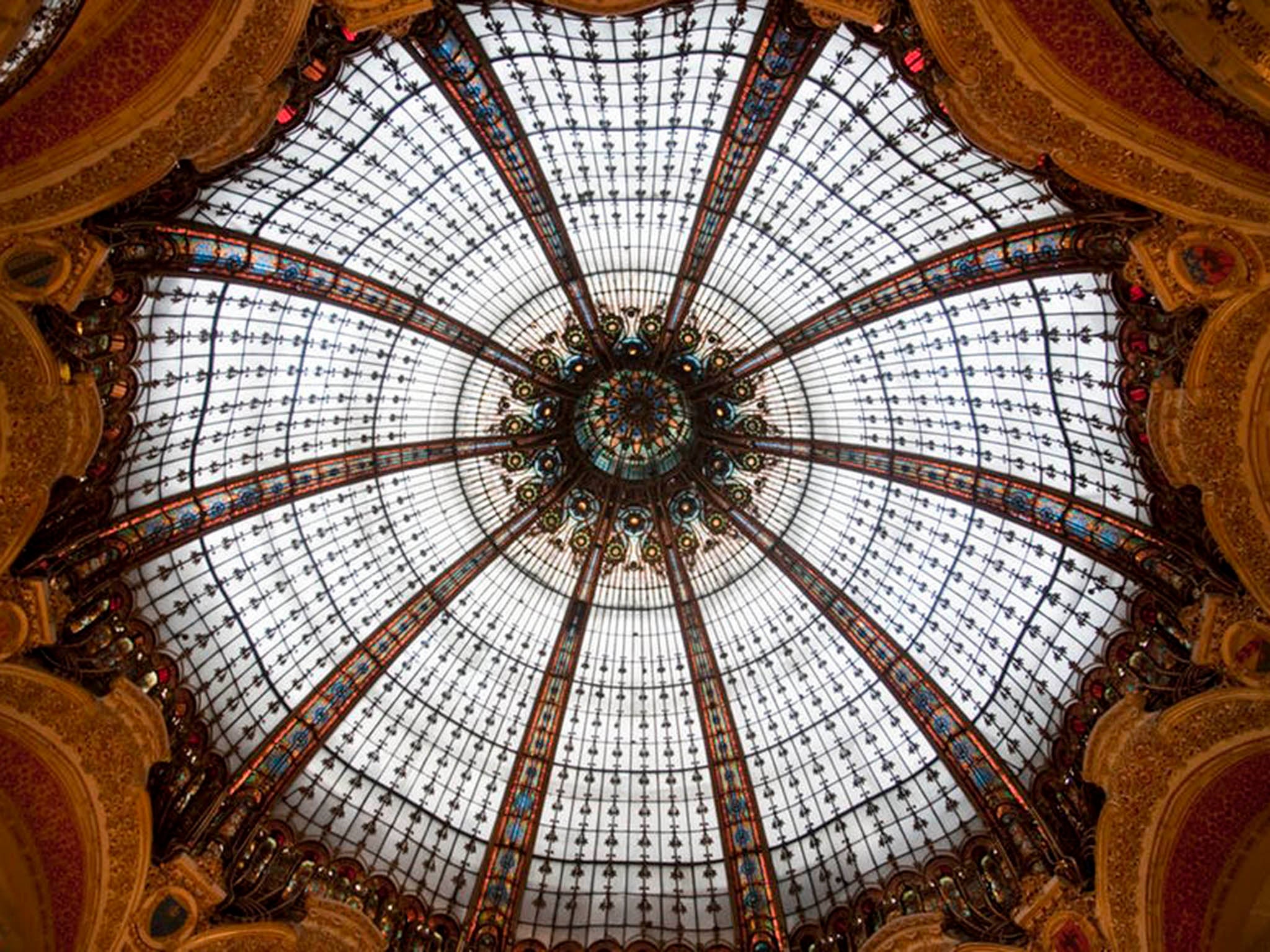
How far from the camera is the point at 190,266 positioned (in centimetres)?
1767

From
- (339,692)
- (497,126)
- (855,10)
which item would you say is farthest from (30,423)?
(855,10)

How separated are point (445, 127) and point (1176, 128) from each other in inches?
506

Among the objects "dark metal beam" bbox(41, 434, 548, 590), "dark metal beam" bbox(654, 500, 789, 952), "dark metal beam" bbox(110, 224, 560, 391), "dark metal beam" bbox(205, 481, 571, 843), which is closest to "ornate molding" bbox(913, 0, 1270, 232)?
"dark metal beam" bbox(110, 224, 560, 391)

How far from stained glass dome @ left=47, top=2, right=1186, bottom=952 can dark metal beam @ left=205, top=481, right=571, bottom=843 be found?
0.08 meters

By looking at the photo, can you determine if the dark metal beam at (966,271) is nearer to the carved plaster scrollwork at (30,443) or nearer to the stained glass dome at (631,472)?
the stained glass dome at (631,472)

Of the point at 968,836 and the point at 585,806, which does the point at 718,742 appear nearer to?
the point at 585,806

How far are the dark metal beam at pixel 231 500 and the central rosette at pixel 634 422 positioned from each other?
56.1 inches

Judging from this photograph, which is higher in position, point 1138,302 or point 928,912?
point 1138,302

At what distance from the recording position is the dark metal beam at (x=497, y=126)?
1723cm

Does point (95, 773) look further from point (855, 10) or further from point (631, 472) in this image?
point (855, 10)

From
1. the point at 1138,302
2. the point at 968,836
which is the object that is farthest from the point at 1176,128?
the point at 968,836

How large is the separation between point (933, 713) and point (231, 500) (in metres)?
16.0

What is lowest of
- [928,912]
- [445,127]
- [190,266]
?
[928,912]

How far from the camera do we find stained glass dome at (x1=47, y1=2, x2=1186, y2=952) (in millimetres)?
18375
